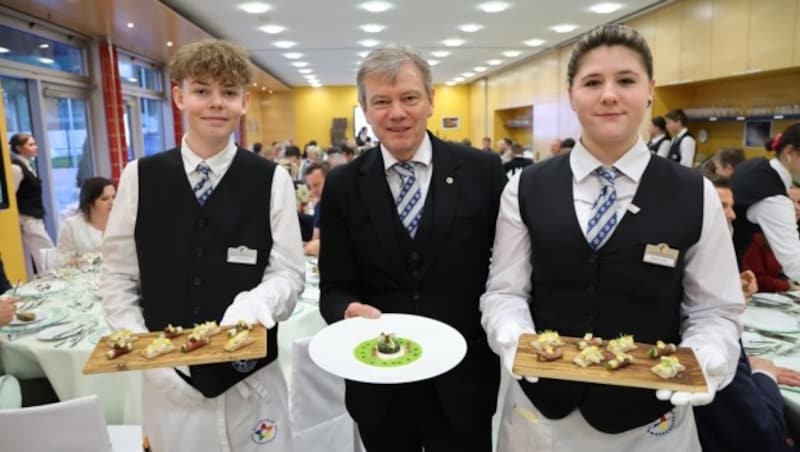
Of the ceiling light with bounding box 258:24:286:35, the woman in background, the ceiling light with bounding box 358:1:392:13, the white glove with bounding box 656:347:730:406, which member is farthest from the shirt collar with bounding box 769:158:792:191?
the ceiling light with bounding box 258:24:286:35

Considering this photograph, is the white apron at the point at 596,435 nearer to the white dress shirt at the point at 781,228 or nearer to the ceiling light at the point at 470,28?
the white dress shirt at the point at 781,228

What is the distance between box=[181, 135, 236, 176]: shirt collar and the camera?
58.3 inches

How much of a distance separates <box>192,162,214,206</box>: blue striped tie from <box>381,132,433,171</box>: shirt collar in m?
0.48

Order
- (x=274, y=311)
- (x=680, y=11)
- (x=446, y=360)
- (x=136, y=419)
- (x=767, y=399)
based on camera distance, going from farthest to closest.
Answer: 1. (x=680, y=11)
2. (x=136, y=419)
3. (x=767, y=399)
4. (x=274, y=311)
5. (x=446, y=360)

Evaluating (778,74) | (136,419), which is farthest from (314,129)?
(136,419)

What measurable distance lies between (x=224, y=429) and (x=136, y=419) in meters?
1.08

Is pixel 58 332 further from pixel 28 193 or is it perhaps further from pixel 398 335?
pixel 28 193

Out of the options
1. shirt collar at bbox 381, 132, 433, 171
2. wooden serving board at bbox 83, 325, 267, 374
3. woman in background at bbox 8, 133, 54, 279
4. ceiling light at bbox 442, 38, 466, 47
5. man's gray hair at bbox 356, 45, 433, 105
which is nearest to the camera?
wooden serving board at bbox 83, 325, 267, 374

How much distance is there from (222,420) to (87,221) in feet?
9.69

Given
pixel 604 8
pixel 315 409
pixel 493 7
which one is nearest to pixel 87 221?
pixel 315 409

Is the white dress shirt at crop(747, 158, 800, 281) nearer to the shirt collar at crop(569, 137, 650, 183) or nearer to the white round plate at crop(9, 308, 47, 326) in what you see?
the shirt collar at crop(569, 137, 650, 183)

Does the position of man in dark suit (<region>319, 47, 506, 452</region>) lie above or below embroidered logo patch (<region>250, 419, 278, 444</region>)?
above

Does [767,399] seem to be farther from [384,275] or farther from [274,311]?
[274,311]

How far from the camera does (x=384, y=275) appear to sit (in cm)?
144
